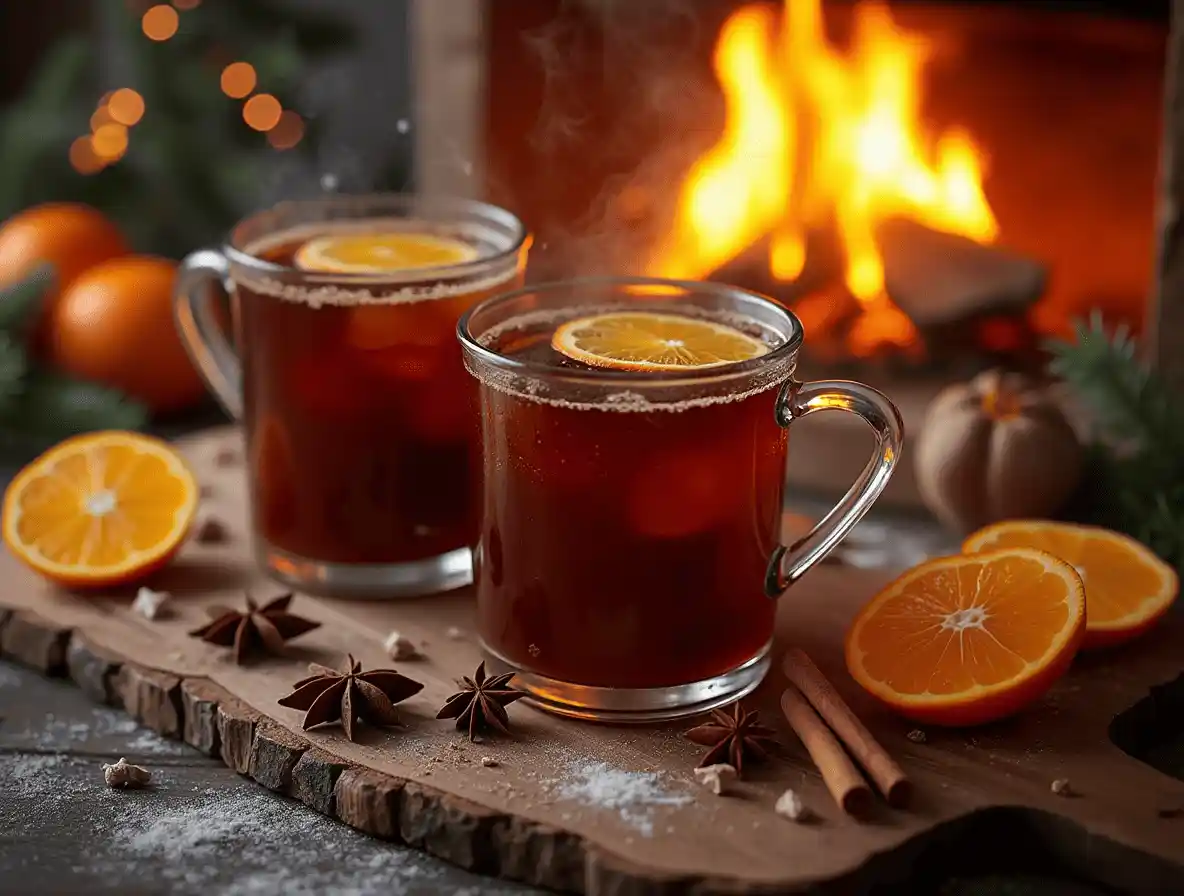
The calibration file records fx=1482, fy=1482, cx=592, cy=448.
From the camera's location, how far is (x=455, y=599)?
2.41 m

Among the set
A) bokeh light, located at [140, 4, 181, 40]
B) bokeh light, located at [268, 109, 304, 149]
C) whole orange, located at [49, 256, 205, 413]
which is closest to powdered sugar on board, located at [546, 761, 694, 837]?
whole orange, located at [49, 256, 205, 413]

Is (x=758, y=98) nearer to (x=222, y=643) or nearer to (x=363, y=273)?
(x=363, y=273)

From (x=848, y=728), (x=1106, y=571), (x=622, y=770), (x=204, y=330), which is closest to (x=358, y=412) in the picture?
(x=204, y=330)

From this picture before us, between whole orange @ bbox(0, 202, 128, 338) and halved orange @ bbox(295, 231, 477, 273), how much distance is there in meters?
1.30

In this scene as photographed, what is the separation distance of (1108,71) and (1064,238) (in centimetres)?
39

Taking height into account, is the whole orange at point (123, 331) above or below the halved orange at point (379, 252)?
below

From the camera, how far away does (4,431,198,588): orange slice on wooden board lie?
2402mm

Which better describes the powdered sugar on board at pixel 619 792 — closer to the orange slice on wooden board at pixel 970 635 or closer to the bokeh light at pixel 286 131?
the orange slice on wooden board at pixel 970 635

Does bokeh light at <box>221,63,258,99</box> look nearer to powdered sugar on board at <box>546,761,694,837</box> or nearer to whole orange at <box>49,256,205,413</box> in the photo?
whole orange at <box>49,256,205,413</box>

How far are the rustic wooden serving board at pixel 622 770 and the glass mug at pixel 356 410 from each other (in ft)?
0.32

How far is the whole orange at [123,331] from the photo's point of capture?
3.43m

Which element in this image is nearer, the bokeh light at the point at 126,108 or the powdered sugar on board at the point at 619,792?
the powdered sugar on board at the point at 619,792

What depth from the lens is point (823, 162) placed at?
3.52 m

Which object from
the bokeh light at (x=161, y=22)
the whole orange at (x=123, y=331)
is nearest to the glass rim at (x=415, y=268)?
the whole orange at (x=123, y=331)
